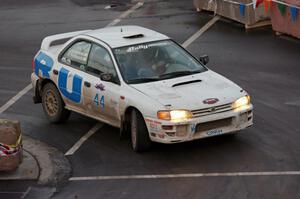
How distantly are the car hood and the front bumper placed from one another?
187mm

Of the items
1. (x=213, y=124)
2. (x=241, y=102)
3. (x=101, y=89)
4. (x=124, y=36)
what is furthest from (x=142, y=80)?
(x=241, y=102)

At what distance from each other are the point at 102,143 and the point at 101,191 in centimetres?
206

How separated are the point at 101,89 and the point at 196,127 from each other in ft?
6.04

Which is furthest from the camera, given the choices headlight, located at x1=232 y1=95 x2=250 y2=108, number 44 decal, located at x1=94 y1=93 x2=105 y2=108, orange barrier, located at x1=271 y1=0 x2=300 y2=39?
orange barrier, located at x1=271 y1=0 x2=300 y2=39

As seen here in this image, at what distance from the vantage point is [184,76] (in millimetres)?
11758

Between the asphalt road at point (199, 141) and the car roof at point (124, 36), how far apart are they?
4.86 feet

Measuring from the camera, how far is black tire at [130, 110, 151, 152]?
1109 cm

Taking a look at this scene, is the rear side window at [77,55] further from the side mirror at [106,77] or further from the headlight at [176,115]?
the headlight at [176,115]

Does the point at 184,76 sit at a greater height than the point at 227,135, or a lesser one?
greater

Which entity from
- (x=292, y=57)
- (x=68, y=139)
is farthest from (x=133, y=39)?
(x=292, y=57)

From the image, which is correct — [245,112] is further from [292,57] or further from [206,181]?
[292,57]

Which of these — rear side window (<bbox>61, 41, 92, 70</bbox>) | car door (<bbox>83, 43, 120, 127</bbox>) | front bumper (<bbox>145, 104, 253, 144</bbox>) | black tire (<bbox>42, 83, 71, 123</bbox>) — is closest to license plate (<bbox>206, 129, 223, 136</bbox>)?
front bumper (<bbox>145, 104, 253, 144</bbox>)

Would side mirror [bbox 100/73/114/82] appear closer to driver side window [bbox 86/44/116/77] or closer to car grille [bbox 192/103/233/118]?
driver side window [bbox 86/44/116/77]

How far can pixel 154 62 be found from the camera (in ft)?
39.4
